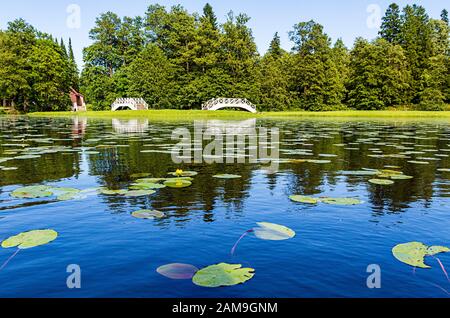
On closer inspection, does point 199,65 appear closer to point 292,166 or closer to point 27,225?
point 292,166

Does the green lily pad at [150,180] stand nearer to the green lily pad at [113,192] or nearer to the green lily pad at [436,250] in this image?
the green lily pad at [113,192]

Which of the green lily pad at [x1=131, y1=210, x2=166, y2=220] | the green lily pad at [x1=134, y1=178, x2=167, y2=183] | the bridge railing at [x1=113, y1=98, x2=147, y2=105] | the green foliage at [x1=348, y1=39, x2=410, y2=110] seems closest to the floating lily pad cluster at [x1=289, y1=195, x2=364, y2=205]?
the green lily pad at [x1=131, y1=210, x2=166, y2=220]

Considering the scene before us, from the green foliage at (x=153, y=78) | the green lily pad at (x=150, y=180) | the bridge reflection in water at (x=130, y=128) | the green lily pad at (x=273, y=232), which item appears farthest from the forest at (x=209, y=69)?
the green lily pad at (x=273, y=232)

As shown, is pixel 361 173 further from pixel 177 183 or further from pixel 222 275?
pixel 222 275

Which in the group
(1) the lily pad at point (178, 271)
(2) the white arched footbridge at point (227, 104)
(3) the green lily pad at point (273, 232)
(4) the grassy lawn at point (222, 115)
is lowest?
(1) the lily pad at point (178, 271)

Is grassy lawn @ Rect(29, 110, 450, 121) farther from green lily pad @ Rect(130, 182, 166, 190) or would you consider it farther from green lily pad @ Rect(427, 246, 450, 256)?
green lily pad @ Rect(427, 246, 450, 256)

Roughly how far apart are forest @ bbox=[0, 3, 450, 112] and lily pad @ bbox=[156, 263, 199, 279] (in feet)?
174

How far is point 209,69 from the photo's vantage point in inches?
2288

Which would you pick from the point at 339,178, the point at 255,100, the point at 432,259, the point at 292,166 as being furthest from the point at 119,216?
the point at 255,100

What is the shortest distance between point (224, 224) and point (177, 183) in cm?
254

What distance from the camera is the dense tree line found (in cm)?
5644

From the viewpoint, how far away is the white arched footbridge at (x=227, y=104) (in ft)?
180

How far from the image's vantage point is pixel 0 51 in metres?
58.5

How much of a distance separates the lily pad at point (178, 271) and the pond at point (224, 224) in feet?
0.22
